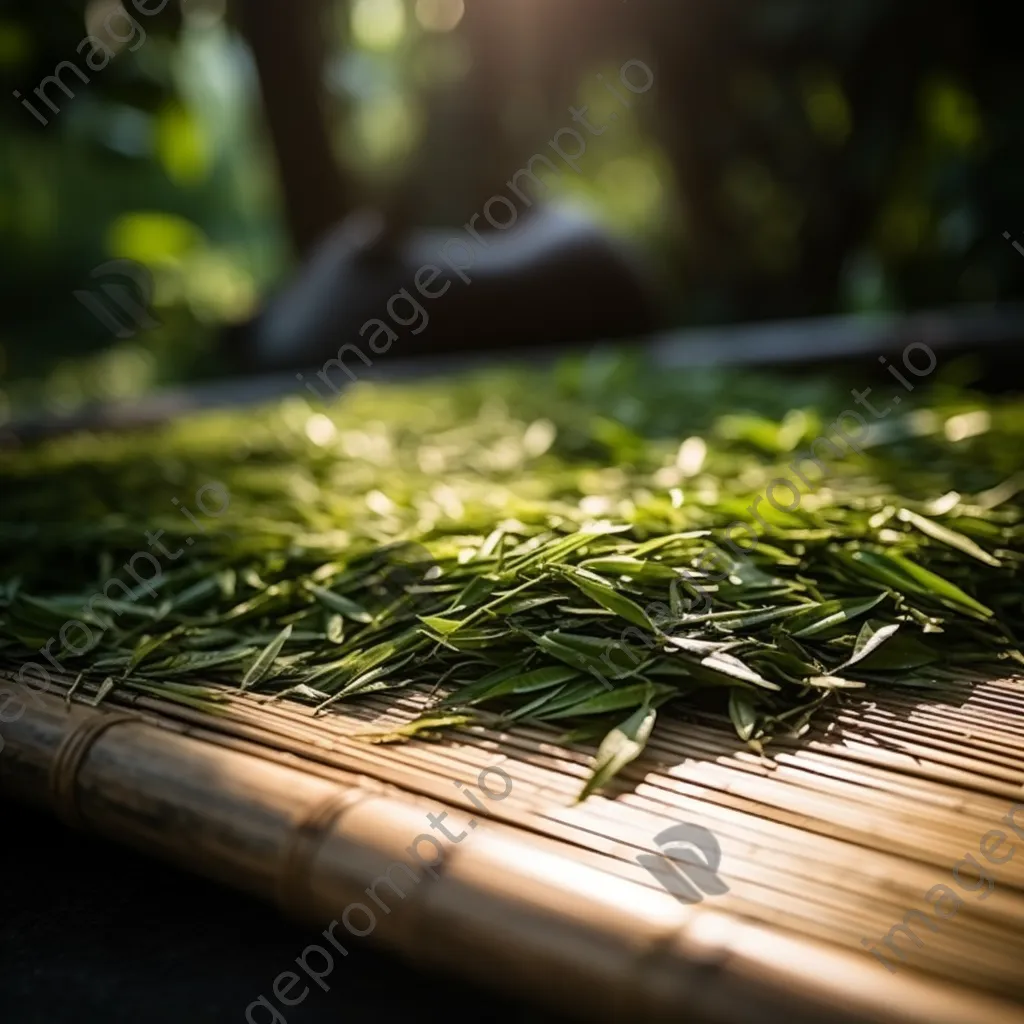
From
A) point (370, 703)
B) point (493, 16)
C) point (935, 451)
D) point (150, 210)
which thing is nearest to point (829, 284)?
point (493, 16)

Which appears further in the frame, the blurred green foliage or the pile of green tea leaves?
the blurred green foliage

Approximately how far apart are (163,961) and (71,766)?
21 centimetres

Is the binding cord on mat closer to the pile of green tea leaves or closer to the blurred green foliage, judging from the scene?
the pile of green tea leaves

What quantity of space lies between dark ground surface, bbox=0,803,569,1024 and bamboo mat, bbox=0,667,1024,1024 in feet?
0.27

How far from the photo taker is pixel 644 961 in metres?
0.72

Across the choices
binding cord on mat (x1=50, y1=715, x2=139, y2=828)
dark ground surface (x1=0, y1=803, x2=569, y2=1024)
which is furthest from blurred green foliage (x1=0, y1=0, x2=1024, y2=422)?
dark ground surface (x1=0, y1=803, x2=569, y2=1024)

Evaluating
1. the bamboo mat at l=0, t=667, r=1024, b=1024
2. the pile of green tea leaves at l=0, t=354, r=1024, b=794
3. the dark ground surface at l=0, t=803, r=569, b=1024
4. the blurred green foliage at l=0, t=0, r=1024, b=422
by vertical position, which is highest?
the blurred green foliage at l=0, t=0, r=1024, b=422

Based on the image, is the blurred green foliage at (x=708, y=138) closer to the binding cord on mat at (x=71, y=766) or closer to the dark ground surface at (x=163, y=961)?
the binding cord on mat at (x=71, y=766)

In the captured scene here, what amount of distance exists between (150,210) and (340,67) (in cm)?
577

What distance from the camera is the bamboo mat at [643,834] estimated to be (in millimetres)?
711

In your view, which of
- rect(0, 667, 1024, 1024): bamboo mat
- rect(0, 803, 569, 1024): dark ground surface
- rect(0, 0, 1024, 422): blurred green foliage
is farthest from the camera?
rect(0, 0, 1024, 422): blurred green foliage

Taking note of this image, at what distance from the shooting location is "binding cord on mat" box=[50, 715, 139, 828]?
103cm

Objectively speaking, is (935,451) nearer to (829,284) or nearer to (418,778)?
(418,778)

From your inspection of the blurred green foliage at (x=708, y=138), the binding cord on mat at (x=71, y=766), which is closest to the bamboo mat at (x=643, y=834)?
the binding cord on mat at (x=71, y=766)
